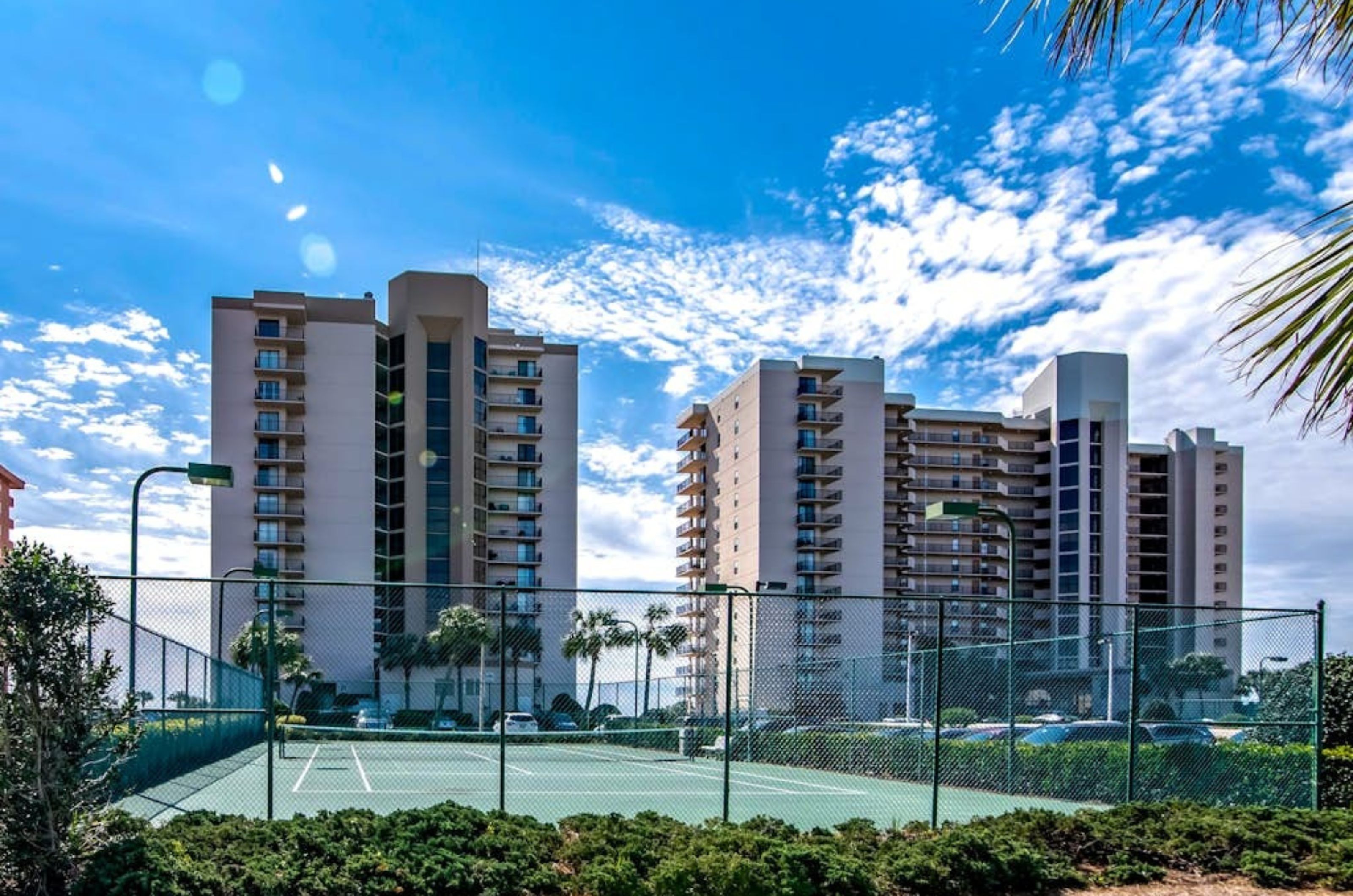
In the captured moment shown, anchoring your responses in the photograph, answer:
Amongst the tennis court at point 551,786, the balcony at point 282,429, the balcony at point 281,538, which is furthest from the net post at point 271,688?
the balcony at point 282,429

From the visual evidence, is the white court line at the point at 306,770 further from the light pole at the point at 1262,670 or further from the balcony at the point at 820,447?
the balcony at the point at 820,447

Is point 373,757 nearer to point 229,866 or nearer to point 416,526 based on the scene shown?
point 229,866

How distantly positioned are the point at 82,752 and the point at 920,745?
52.1ft

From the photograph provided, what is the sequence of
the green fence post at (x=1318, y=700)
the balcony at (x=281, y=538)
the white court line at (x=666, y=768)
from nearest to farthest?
the green fence post at (x=1318, y=700)
the white court line at (x=666, y=768)
the balcony at (x=281, y=538)

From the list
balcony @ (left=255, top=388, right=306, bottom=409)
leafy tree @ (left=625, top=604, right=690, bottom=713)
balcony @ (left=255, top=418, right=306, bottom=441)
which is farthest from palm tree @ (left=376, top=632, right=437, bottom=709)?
balcony @ (left=255, top=388, right=306, bottom=409)

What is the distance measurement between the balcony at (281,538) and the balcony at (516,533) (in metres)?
14.7

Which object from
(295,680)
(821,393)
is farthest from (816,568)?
(295,680)

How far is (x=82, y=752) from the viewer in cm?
923

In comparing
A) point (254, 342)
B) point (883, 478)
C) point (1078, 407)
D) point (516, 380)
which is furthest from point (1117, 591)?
point (254, 342)

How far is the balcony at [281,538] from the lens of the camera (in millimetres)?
81875

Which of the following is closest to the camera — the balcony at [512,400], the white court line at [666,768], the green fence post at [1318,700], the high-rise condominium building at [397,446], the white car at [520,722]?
the green fence post at [1318,700]

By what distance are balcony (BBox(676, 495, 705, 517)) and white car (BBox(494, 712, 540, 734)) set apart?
7978 centimetres

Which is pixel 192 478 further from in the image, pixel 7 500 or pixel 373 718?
pixel 7 500

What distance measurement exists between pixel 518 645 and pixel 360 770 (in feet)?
18.1
